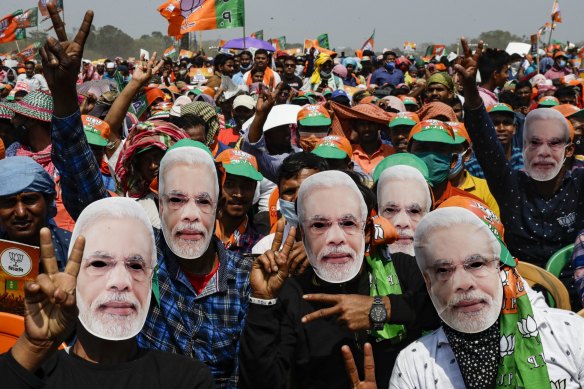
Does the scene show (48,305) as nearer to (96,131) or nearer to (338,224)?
(338,224)

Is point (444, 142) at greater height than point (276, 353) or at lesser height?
greater

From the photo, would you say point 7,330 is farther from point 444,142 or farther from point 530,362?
point 444,142

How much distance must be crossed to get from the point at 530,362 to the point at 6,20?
Result: 25.5 metres

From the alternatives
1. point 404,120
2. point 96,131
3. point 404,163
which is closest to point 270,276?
point 404,163

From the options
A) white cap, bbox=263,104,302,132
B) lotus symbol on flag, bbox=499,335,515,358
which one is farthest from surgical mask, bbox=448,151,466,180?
lotus symbol on flag, bbox=499,335,515,358

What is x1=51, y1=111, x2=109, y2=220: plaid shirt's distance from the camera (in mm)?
3121

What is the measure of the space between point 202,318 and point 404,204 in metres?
1.30

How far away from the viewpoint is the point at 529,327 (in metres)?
2.54

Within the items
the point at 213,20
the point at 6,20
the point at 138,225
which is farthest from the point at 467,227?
the point at 6,20

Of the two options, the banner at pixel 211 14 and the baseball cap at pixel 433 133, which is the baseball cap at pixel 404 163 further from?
the banner at pixel 211 14

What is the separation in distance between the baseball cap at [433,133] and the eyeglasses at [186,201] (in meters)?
2.22

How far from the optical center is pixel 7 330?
2.71 m

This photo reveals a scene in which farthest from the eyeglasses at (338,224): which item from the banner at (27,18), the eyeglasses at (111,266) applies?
the banner at (27,18)

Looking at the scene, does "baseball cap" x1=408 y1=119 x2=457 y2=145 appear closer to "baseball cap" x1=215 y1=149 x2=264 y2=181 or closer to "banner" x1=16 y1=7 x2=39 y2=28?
"baseball cap" x1=215 y1=149 x2=264 y2=181
